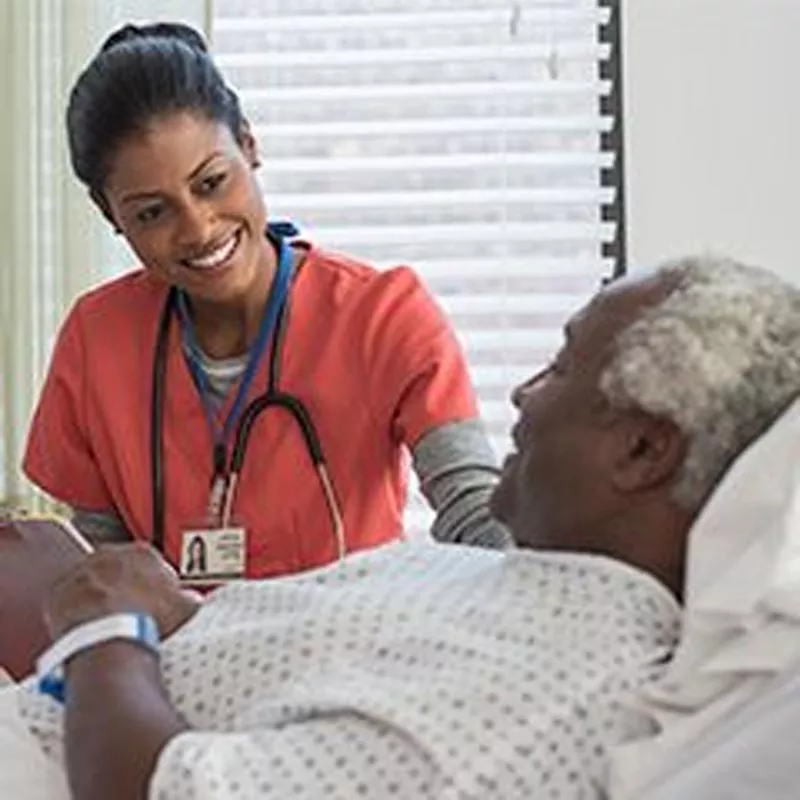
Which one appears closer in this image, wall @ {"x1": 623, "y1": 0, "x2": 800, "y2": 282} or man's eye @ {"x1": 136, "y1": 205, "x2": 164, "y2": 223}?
man's eye @ {"x1": 136, "y1": 205, "x2": 164, "y2": 223}

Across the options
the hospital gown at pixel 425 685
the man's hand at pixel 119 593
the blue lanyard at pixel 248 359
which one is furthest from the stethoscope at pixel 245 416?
the hospital gown at pixel 425 685

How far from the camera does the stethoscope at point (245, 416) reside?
6.23 feet

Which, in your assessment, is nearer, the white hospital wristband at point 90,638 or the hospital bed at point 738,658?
the hospital bed at point 738,658

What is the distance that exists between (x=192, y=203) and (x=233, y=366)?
0.22 metres

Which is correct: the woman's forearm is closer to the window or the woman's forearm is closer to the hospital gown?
the hospital gown

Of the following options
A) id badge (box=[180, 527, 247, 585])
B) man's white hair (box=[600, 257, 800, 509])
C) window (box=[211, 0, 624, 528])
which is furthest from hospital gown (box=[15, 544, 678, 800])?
window (box=[211, 0, 624, 528])

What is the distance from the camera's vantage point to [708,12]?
103 inches

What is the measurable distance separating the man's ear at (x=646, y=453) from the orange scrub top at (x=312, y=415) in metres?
0.73

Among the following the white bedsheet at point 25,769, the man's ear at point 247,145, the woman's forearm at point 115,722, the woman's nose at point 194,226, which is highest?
the man's ear at point 247,145

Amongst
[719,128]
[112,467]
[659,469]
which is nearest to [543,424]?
[659,469]

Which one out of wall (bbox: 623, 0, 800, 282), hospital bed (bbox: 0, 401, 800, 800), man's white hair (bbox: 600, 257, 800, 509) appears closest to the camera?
hospital bed (bbox: 0, 401, 800, 800)

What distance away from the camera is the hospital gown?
96cm

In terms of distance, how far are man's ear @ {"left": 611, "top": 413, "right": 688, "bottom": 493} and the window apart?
1579 millimetres

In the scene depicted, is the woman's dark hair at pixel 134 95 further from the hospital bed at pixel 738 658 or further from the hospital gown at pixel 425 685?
the hospital bed at pixel 738 658
